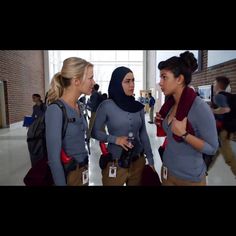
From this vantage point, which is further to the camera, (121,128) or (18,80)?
(18,80)

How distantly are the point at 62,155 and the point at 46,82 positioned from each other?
14822 millimetres

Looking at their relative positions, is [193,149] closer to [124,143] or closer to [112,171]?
[124,143]

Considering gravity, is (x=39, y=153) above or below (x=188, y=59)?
below

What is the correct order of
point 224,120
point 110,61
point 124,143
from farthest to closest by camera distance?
point 110,61
point 224,120
point 124,143

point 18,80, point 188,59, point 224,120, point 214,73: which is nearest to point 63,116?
point 188,59

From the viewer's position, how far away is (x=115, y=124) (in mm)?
1564

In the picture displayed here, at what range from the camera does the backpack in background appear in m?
1.20

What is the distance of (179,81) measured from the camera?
4.04 ft

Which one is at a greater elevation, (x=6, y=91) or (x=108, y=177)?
(x=6, y=91)

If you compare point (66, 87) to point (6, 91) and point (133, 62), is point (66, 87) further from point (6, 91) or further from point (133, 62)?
point (133, 62)

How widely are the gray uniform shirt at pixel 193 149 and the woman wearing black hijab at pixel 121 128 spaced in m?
0.28

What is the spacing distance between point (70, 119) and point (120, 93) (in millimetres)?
470

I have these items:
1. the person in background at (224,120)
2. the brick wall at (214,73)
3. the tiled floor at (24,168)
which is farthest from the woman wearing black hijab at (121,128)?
the brick wall at (214,73)
